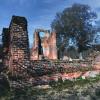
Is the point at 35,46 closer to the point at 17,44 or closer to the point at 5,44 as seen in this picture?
the point at 5,44

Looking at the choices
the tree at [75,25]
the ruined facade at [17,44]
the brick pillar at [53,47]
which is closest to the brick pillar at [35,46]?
the brick pillar at [53,47]

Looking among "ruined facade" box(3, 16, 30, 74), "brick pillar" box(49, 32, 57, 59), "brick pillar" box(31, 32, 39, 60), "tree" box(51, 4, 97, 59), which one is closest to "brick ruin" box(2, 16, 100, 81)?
"ruined facade" box(3, 16, 30, 74)

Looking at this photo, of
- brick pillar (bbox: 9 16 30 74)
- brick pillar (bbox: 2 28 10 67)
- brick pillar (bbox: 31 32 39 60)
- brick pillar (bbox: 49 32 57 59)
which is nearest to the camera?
brick pillar (bbox: 9 16 30 74)

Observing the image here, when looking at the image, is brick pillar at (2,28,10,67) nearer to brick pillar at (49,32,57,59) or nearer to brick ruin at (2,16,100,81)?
brick ruin at (2,16,100,81)

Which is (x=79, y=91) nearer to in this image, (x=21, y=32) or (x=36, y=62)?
(x=36, y=62)

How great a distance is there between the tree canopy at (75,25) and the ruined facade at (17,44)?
4612 centimetres

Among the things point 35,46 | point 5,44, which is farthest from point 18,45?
point 35,46

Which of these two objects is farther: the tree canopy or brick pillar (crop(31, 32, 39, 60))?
the tree canopy

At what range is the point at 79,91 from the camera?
8750 mm

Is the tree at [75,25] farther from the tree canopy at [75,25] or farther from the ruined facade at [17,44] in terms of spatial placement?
the ruined facade at [17,44]

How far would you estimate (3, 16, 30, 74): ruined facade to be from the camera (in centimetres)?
935

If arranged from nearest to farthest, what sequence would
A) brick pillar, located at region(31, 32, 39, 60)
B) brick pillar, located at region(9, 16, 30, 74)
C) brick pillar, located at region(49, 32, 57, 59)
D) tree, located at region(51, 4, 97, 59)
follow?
brick pillar, located at region(9, 16, 30, 74) < brick pillar, located at region(49, 32, 57, 59) < brick pillar, located at region(31, 32, 39, 60) < tree, located at region(51, 4, 97, 59)

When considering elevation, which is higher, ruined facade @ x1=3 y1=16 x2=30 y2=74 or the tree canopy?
the tree canopy

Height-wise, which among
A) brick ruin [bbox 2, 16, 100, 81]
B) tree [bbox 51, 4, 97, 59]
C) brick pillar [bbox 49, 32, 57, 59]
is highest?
tree [bbox 51, 4, 97, 59]
